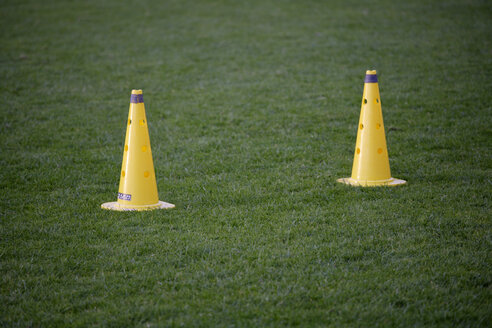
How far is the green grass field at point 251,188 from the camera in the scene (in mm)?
3656

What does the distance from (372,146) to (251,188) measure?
136 centimetres

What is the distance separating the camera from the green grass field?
144 inches

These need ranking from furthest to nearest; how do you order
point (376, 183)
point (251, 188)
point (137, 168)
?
1. point (251, 188)
2. point (376, 183)
3. point (137, 168)

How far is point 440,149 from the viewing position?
7.48 metres

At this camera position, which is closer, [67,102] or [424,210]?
[424,210]

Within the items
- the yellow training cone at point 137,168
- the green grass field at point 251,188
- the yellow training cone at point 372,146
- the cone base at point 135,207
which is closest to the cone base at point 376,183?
the yellow training cone at point 372,146

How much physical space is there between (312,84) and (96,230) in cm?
749

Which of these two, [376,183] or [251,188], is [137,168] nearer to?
[251,188]

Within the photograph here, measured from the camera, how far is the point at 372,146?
19.7 ft

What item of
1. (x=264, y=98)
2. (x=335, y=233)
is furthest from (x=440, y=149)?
(x=264, y=98)

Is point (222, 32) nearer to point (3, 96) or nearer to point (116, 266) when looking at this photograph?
point (3, 96)

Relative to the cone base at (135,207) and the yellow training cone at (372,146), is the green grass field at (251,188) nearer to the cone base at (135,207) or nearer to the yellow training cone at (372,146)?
the cone base at (135,207)

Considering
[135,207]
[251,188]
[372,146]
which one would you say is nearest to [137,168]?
[135,207]

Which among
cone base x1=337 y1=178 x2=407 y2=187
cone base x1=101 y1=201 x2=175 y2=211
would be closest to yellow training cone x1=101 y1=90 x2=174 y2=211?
cone base x1=101 y1=201 x2=175 y2=211
